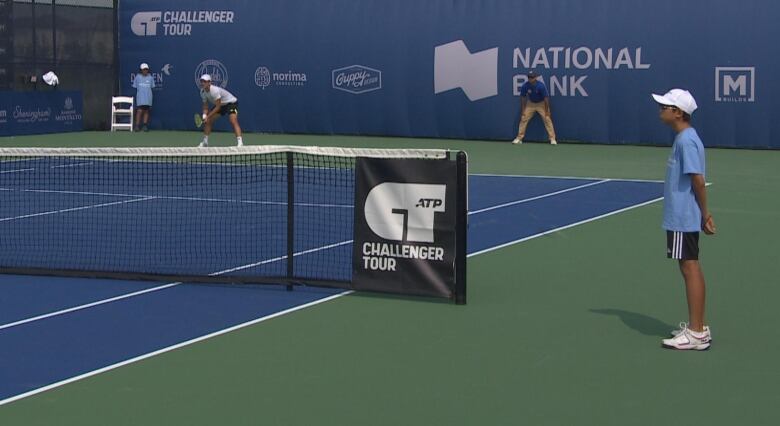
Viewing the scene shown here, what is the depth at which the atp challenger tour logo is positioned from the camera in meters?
9.18

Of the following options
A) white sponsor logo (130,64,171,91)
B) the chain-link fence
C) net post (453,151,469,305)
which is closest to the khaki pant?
white sponsor logo (130,64,171,91)

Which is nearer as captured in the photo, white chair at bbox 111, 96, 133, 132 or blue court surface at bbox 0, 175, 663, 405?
blue court surface at bbox 0, 175, 663, 405

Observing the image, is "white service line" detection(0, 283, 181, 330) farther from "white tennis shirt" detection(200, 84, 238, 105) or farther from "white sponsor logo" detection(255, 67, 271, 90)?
"white sponsor logo" detection(255, 67, 271, 90)

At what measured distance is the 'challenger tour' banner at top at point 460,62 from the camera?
86.6 ft

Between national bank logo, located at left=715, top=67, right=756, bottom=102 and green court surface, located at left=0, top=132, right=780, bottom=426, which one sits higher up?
national bank logo, located at left=715, top=67, right=756, bottom=102

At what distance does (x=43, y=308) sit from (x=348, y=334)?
234cm

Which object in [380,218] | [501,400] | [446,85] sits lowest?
[501,400]

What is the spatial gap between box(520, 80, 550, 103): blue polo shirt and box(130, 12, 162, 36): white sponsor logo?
392 inches

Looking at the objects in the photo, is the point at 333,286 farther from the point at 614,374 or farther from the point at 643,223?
the point at 643,223

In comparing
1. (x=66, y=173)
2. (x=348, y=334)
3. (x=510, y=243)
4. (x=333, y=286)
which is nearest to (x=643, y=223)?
(x=510, y=243)

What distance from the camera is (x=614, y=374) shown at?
7.16 metres

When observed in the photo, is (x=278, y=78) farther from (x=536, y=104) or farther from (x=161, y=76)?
(x=536, y=104)

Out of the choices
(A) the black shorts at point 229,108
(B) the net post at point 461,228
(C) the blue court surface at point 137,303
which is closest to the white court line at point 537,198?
(C) the blue court surface at point 137,303

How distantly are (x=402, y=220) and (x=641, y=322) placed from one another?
1.84m
